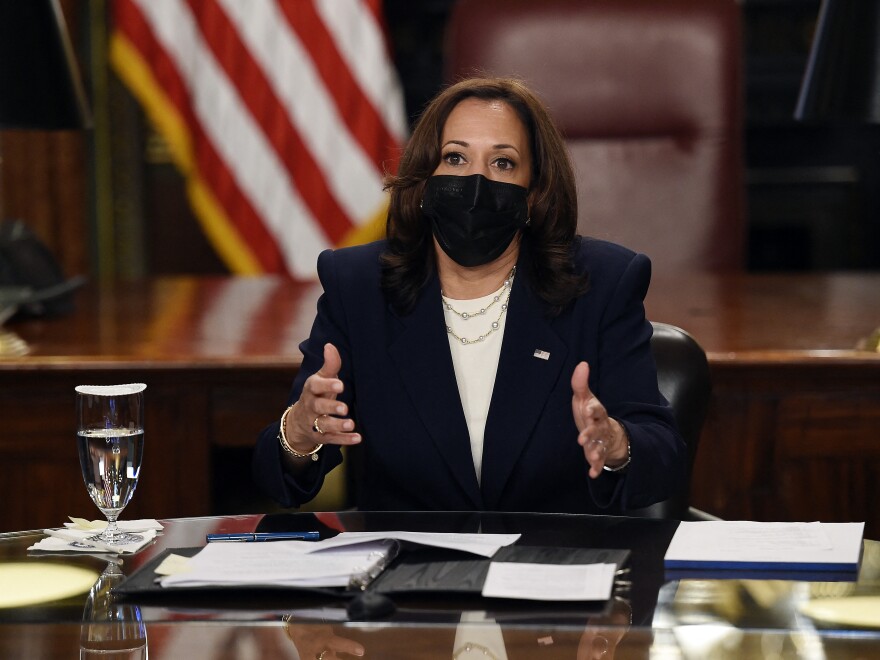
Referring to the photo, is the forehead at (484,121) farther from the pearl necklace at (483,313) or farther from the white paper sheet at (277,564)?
the white paper sheet at (277,564)

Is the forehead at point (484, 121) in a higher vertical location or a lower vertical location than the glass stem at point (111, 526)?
higher

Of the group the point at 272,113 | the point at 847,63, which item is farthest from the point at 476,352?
the point at 272,113

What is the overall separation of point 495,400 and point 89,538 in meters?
0.59

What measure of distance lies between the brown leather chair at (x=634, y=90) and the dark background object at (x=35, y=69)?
1.32 m

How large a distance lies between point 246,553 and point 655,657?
450mm

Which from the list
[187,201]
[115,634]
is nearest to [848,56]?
[115,634]

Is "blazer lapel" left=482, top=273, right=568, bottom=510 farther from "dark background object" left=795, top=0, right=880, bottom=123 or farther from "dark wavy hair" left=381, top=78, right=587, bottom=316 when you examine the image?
"dark background object" left=795, top=0, right=880, bottom=123

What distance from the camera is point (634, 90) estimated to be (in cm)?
339

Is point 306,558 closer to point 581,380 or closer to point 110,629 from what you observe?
point 110,629

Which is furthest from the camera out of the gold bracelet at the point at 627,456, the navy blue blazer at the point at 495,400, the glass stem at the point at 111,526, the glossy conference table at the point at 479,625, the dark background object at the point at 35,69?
the dark background object at the point at 35,69

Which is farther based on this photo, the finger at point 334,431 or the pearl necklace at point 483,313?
the pearl necklace at point 483,313

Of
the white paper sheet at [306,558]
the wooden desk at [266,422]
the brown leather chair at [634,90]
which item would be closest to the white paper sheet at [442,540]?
the white paper sheet at [306,558]

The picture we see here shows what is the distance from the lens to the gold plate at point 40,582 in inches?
47.1

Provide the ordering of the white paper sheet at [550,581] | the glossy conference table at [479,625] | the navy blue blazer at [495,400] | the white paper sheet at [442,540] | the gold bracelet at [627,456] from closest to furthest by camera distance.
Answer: the glossy conference table at [479,625] → the white paper sheet at [550,581] → the white paper sheet at [442,540] → the gold bracelet at [627,456] → the navy blue blazer at [495,400]
